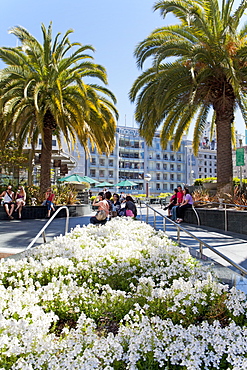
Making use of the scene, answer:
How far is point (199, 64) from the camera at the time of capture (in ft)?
45.9

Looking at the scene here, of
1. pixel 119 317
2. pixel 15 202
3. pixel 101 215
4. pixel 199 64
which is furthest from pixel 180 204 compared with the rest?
pixel 119 317

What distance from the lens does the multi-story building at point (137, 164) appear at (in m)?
87.1

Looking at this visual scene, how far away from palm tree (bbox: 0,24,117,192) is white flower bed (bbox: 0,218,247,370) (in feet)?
34.3

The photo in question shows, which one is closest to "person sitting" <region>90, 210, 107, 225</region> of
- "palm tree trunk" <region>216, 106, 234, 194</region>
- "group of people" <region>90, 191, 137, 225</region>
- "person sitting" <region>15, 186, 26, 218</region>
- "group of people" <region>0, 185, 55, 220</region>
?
"group of people" <region>90, 191, 137, 225</region>

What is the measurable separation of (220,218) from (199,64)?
6.52m

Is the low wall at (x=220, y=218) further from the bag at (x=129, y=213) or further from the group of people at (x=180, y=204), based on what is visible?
the bag at (x=129, y=213)

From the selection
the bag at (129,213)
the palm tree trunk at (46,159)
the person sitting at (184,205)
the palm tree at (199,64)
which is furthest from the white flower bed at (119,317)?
the palm tree trunk at (46,159)

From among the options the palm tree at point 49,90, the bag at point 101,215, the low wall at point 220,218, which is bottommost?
the low wall at point 220,218

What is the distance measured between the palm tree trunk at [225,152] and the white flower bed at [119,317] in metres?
9.25

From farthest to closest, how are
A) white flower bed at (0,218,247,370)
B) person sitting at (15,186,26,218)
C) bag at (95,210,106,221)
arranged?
1. person sitting at (15,186,26,218)
2. bag at (95,210,106,221)
3. white flower bed at (0,218,247,370)

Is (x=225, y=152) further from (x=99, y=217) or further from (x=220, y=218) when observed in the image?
(x=99, y=217)

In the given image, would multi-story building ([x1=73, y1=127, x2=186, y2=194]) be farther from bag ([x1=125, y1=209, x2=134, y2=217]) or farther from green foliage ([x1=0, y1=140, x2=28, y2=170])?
bag ([x1=125, y1=209, x2=134, y2=217])

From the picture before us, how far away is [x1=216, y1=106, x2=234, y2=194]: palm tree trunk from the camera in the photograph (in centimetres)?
1385

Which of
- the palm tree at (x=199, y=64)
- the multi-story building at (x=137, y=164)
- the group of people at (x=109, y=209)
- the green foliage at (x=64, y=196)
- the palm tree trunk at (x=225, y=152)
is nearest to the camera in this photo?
the group of people at (x=109, y=209)
